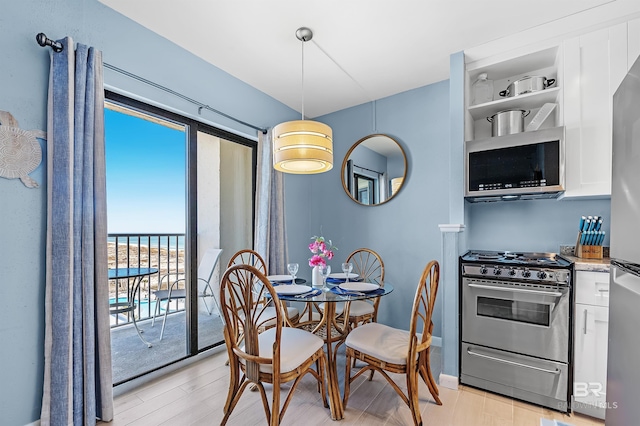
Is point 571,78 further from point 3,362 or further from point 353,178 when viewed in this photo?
point 3,362

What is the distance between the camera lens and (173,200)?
3729mm

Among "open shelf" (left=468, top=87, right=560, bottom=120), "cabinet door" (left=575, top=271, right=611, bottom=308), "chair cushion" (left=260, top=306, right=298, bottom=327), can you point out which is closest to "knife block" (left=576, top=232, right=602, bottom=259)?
"cabinet door" (left=575, top=271, right=611, bottom=308)

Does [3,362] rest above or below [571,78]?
below

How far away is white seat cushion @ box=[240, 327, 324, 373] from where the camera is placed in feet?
5.35

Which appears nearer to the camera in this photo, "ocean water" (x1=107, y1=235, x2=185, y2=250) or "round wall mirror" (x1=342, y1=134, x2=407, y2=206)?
"round wall mirror" (x1=342, y1=134, x2=407, y2=206)

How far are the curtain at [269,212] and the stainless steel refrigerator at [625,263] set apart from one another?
2604mm

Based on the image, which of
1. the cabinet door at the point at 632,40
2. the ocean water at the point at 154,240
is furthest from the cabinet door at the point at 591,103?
the ocean water at the point at 154,240

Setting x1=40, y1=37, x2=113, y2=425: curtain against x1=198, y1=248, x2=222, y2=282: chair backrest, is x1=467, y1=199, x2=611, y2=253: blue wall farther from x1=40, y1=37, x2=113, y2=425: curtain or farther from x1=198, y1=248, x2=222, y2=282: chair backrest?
x1=40, y1=37, x2=113, y2=425: curtain

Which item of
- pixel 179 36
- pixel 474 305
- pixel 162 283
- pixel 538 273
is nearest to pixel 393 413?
pixel 474 305

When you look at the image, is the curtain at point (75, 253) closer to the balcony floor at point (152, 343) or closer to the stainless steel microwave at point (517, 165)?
the balcony floor at point (152, 343)

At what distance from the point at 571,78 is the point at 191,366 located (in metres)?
3.76

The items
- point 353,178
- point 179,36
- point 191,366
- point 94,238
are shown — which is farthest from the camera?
point 353,178

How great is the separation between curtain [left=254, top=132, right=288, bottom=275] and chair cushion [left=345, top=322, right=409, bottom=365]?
55.7 inches

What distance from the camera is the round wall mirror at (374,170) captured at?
332 cm
